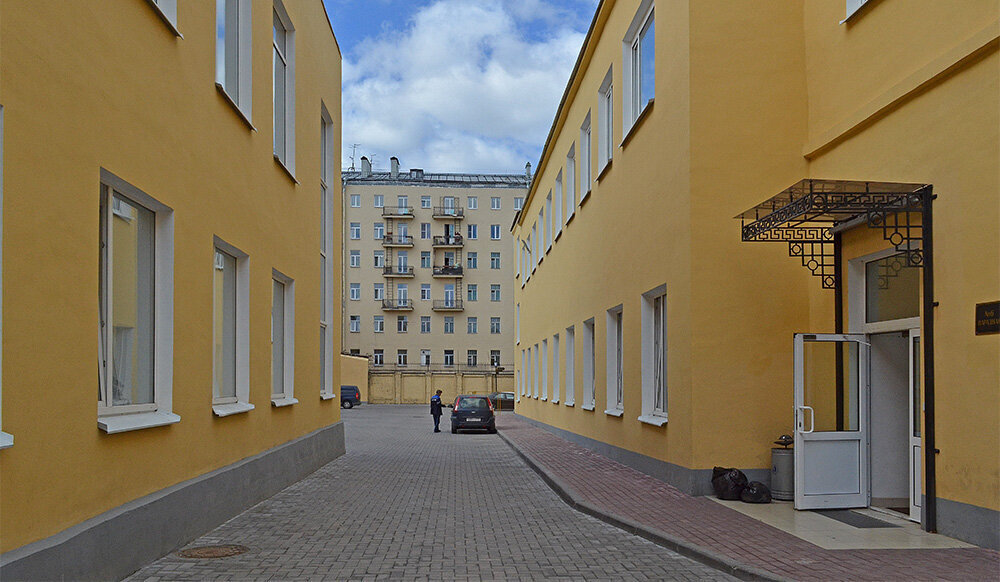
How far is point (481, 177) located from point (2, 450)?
79825 mm

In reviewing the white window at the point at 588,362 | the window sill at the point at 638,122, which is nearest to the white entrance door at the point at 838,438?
the window sill at the point at 638,122

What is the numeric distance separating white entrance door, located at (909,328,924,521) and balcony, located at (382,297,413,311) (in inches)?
2726

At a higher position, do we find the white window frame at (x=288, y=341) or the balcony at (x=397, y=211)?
the balcony at (x=397, y=211)

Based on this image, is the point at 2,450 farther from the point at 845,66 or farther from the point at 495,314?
the point at 495,314

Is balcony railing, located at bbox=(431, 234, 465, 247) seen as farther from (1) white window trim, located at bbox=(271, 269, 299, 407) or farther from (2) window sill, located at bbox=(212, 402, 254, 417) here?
(2) window sill, located at bbox=(212, 402, 254, 417)

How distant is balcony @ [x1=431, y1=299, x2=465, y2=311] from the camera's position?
77.6 m

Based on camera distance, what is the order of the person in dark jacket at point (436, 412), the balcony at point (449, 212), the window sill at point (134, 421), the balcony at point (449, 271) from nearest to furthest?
1. the window sill at point (134, 421)
2. the person in dark jacket at point (436, 412)
3. the balcony at point (449, 271)
4. the balcony at point (449, 212)

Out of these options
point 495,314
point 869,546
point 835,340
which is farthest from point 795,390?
point 495,314

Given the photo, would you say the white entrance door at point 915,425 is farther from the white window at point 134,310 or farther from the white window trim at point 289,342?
the white window trim at point 289,342

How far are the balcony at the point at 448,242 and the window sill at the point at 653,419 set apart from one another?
64.6 meters

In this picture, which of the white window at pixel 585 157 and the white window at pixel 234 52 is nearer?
the white window at pixel 234 52

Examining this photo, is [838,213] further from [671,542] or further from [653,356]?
[653,356]

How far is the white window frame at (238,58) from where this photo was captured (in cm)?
1084

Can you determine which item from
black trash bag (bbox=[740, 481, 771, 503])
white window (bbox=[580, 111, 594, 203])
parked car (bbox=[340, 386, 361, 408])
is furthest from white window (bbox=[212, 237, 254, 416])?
parked car (bbox=[340, 386, 361, 408])
